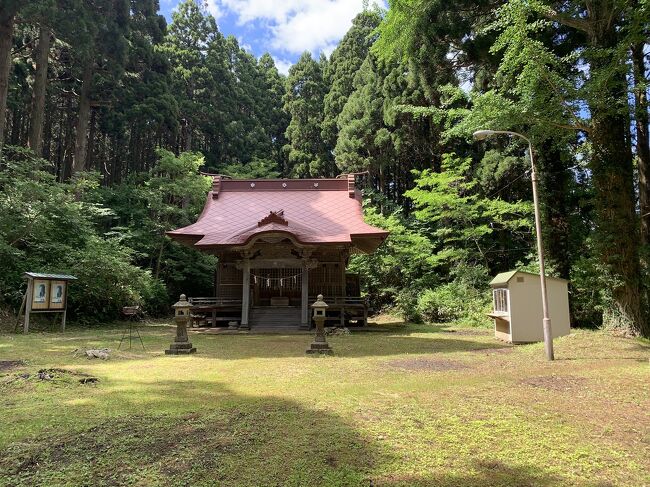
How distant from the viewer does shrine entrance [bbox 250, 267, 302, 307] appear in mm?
15713

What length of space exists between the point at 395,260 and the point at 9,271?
1347cm

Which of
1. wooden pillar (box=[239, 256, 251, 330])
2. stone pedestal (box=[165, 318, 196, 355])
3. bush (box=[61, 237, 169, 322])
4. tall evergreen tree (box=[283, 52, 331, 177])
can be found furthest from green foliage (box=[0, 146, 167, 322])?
tall evergreen tree (box=[283, 52, 331, 177])

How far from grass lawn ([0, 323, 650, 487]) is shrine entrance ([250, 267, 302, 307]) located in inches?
324

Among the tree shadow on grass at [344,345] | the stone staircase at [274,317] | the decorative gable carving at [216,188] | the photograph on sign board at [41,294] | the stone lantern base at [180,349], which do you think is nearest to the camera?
the stone lantern base at [180,349]

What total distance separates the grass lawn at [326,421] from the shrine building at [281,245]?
6.08 meters

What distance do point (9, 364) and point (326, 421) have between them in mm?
5364

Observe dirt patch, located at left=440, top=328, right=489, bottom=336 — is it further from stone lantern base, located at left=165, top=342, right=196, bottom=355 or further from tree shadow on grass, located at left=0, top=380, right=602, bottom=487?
tree shadow on grass, located at left=0, top=380, right=602, bottom=487

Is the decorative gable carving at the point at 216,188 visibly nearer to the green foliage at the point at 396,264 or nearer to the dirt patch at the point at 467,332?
the green foliage at the point at 396,264

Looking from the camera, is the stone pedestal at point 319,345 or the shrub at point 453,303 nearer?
the stone pedestal at point 319,345

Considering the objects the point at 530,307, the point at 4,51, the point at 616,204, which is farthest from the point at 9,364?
the point at 616,204

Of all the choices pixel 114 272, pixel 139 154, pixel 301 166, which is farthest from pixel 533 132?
pixel 139 154

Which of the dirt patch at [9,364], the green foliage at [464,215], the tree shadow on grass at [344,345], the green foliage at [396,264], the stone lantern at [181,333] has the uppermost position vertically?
the green foliage at [464,215]

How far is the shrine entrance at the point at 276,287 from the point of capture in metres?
15.7

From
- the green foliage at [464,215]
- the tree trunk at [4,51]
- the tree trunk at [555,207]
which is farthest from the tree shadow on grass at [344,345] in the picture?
the tree trunk at [4,51]
